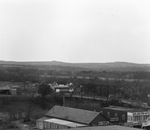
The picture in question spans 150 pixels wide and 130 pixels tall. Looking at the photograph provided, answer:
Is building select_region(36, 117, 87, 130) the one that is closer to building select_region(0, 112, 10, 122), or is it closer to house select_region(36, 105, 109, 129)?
house select_region(36, 105, 109, 129)

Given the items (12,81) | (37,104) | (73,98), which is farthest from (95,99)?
(12,81)

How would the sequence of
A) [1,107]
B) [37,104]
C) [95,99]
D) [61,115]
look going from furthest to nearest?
[95,99]
[37,104]
[1,107]
[61,115]

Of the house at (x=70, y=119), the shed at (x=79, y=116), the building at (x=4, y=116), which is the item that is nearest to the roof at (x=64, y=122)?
the house at (x=70, y=119)

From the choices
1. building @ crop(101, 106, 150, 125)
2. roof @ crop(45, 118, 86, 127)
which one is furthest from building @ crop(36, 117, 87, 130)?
building @ crop(101, 106, 150, 125)

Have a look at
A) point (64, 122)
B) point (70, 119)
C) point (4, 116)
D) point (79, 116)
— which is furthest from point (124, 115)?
point (4, 116)

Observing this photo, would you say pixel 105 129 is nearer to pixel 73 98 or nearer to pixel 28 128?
pixel 28 128

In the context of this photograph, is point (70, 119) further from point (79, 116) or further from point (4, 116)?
point (4, 116)


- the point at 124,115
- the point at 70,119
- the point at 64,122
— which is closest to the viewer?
the point at 64,122

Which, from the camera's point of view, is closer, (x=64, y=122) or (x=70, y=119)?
(x=64, y=122)
